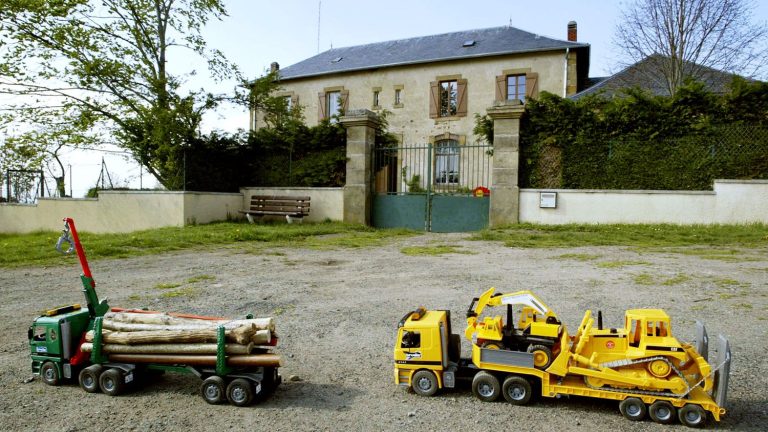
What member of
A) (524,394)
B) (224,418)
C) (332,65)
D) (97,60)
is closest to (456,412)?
(524,394)

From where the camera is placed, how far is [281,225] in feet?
50.2

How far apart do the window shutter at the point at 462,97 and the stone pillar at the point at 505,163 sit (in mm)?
13207

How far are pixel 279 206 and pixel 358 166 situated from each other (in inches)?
116

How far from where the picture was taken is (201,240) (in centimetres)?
1189

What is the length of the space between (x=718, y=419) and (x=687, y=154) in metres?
11.5

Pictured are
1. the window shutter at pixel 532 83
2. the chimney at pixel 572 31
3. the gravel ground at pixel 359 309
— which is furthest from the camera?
the chimney at pixel 572 31

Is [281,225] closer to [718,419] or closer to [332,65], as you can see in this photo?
[718,419]

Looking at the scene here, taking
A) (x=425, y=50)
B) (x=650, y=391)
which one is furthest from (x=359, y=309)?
(x=425, y=50)

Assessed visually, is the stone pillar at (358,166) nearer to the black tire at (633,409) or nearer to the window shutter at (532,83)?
the black tire at (633,409)

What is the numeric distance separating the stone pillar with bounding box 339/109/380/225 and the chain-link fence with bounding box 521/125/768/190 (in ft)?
14.5

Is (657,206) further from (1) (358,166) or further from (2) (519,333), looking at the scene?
(2) (519,333)

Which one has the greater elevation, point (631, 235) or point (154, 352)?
point (631, 235)

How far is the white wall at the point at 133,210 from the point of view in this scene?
51.1 ft

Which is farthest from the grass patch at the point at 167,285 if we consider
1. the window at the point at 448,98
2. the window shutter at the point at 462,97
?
the window at the point at 448,98
